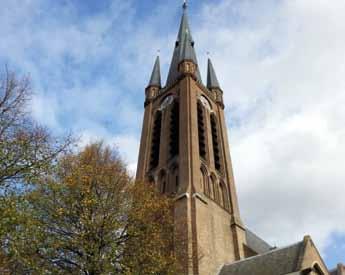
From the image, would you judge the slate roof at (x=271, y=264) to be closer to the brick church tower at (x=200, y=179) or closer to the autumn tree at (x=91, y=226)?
the brick church tower at (x=200, y=179)

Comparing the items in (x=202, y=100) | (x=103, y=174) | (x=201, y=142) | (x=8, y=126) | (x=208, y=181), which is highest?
(x=202, y=100)

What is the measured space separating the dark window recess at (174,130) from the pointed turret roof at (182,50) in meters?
3.90

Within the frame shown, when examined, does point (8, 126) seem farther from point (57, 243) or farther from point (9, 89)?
point (57, 243)

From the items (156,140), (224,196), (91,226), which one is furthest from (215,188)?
(91,226)

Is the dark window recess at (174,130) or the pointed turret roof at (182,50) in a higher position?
the pointed turret roof at (182,50)

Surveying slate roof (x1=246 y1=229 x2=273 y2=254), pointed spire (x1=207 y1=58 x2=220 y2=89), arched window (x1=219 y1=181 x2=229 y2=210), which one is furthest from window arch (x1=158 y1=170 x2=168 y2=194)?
pointed spire (x1=207 y1=58 x2=220 y2=89)

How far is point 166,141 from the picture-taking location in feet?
103

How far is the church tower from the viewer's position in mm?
22062

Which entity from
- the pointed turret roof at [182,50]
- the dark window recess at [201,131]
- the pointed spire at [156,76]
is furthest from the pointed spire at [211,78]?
the dark window recess at [201,131]

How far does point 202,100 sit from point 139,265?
24980 mm

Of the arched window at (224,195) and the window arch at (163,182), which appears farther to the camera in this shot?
the arched window at (224,195)

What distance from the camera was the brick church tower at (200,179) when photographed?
19438mm

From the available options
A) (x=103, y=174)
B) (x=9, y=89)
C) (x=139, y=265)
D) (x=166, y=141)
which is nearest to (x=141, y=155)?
(x=166, y=141)

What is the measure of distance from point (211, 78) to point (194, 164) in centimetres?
1903
